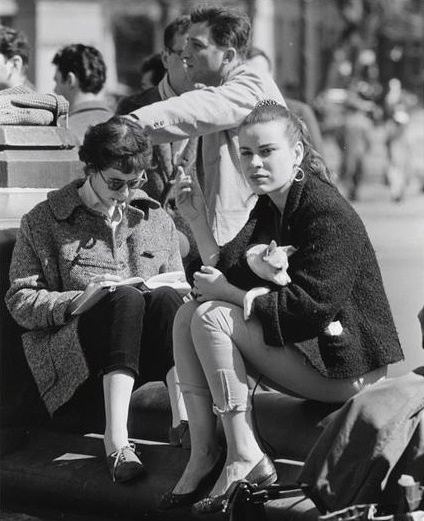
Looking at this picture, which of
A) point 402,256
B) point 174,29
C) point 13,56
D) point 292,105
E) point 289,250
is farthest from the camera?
point 402,256

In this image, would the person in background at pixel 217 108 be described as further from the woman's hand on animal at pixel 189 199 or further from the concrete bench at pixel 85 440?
the concrete bench at pixel 85 440

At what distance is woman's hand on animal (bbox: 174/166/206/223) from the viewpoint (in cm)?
502

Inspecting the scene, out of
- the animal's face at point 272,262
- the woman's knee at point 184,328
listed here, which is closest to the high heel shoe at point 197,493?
the woman's knee at point 184,328

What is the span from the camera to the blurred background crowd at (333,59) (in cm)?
2133

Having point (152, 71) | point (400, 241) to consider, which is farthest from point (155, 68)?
point (400, 241)

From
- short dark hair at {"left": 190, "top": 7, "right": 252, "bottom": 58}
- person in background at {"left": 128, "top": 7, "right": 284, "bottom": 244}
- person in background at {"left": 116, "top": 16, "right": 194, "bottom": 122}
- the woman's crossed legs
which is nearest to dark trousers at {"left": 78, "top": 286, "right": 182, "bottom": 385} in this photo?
the woman's crossed legs

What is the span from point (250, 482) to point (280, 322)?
1.80 ft

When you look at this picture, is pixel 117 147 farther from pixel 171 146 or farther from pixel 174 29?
pixel 174 29

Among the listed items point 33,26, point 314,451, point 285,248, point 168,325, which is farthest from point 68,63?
point 33,26

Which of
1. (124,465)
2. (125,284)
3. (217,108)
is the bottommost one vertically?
(124,465)

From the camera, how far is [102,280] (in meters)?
5.20

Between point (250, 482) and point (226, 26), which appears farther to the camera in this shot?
point (226, 26)

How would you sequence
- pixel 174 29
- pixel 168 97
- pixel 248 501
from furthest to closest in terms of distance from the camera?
pixel 174 29
pixel 168 97
pixel 248 501

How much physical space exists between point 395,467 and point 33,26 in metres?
19.9
